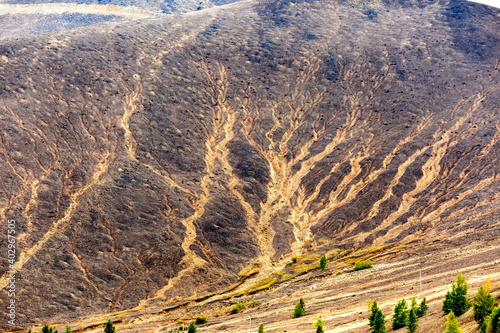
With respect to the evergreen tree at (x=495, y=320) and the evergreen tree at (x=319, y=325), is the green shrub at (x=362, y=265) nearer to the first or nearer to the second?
the evergreen tree at (x=319, y=325)

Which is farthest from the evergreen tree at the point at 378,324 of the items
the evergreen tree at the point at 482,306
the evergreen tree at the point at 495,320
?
the evergreen tree at the point at 495,320

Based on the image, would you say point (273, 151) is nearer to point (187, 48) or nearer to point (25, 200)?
point (187, 48)

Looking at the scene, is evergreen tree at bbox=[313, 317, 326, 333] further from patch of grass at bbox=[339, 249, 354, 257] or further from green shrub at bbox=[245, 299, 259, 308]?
patch of grass at bbox=[339, 249, 354, 257]

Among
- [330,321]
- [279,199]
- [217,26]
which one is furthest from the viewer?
[217,26]

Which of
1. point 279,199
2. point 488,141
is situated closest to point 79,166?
point 279,199

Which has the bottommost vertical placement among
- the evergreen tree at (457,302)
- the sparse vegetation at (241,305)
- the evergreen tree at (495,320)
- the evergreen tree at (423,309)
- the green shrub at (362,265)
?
the sparse vegetation at (241,305)

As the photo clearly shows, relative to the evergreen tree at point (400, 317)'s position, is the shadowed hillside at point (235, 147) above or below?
below
